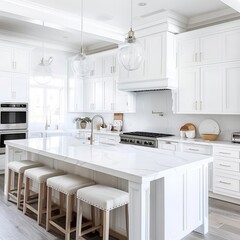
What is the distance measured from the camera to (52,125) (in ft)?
22.2

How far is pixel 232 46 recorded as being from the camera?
4027 mm

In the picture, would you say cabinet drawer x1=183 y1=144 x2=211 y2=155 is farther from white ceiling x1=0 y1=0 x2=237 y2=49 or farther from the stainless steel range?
white ceiling x1=0 y1=0 x2=237 y2=49

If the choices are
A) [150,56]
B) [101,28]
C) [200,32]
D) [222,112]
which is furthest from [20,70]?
[222,112]

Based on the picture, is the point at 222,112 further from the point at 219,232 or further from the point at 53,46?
the point at 53,46

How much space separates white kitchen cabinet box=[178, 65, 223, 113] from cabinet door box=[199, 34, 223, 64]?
126 millimetres

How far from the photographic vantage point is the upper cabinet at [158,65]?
185 inches

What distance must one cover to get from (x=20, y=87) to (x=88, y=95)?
5.76 ft

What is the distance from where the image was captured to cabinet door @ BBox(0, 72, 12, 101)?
545cm

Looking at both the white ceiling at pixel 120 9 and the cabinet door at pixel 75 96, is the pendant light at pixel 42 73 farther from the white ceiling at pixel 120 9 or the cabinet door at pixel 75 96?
the cabinet door at pixel 75 96

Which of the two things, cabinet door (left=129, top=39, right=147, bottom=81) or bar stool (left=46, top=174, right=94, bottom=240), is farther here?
cabinet door (left=129, top=39, right=147, bottom=81)

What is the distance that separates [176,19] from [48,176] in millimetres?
3512

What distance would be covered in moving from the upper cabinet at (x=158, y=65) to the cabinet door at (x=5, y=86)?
8.63ft

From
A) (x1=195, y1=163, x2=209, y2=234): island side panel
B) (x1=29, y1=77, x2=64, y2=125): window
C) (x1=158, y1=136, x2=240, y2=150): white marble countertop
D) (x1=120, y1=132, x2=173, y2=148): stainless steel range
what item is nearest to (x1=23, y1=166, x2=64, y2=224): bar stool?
(x1=195, y1=163, x2=209, y2=234): island side panel

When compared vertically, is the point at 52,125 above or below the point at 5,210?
above
